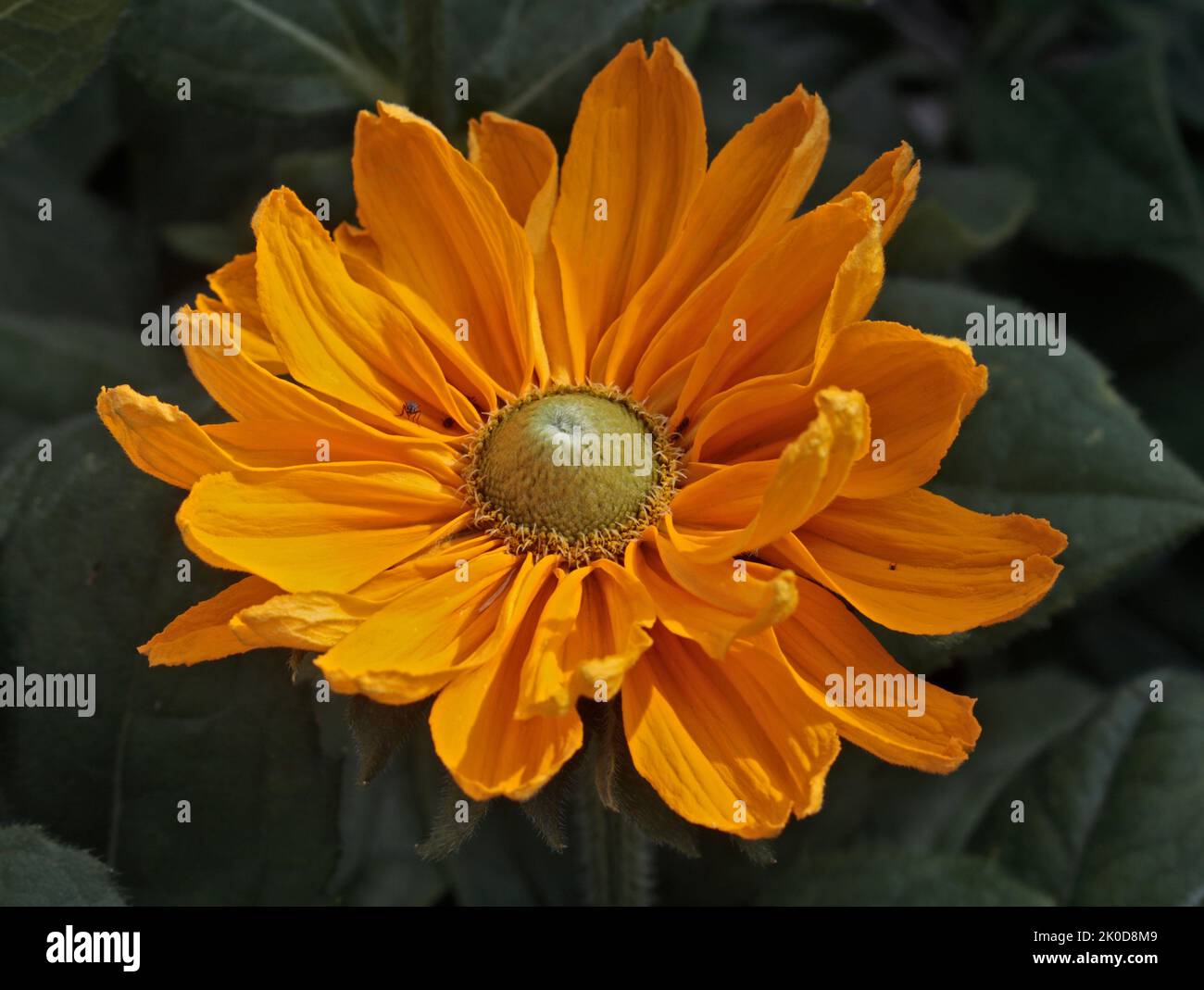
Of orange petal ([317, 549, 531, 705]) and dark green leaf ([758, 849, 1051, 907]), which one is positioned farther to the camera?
dark green leaf ([758, 849, 1051, 907])

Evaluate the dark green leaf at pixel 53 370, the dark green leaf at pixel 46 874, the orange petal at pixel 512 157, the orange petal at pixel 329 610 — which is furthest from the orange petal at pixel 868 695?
the dark green leaf at pixel 53 370

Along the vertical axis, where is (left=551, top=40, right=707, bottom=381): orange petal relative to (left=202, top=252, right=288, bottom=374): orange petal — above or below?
above

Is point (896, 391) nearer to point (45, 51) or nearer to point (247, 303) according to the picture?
point (247, 303)

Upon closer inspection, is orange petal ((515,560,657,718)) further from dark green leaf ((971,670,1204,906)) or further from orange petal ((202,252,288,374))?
dark green leaf ((971,670,1204,906))

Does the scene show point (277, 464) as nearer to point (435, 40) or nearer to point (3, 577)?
point (3, 577)

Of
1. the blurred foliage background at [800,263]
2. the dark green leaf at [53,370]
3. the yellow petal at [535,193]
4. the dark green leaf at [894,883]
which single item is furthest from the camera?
the dark green leaf at [53,370]

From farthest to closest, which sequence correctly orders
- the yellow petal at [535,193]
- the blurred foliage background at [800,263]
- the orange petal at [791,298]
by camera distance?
the blurred foliage background at [800,263] → the yellow petal at [535,193] → the orange petal at [791,298]

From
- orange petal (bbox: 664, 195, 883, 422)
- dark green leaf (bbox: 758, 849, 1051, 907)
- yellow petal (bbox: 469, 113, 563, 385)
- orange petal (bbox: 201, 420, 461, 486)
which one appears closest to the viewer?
orange petal (bbox: 664, 195, 883, 422)

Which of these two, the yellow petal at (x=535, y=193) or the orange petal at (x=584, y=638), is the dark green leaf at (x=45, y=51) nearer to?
the yellow petal at (x=535, y=193)

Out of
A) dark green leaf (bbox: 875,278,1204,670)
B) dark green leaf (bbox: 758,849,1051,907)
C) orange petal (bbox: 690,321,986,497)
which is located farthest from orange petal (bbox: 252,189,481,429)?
dark green leaf (bbox: 758,849,1051,907)
